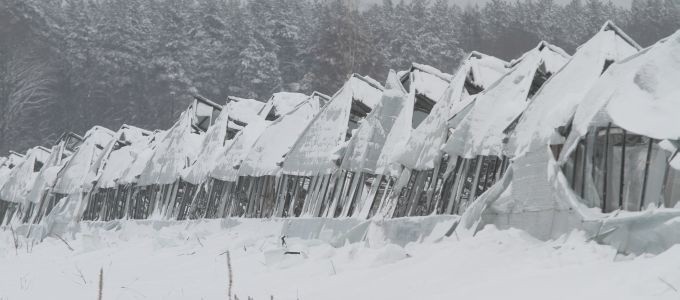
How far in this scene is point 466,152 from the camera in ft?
50.2

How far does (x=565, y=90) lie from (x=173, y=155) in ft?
68.0

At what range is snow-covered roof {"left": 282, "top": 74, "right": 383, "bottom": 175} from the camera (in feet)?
70.9

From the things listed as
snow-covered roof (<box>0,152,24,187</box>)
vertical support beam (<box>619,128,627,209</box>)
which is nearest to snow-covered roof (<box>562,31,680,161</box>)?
vertical support beam (<box>619,128,627,209</box>)

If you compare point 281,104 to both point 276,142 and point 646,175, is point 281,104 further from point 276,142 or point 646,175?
point 646,175

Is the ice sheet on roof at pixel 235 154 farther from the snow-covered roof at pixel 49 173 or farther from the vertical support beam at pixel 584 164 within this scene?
the snow-covered roof at pixel 49 173

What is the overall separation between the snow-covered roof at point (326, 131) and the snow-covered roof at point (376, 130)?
1.66 metres

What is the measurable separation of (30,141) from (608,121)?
231 feet

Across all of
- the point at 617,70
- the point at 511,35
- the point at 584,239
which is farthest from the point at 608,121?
the point at 511,35

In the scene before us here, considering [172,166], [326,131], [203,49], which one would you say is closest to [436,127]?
[326,131]

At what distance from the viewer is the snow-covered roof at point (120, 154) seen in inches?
1378

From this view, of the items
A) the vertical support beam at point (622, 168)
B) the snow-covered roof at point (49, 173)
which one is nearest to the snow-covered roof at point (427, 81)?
the vertical support beam at point (622, 168)

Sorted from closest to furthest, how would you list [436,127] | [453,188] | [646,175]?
[646,175] → [453,188] → [436,127]

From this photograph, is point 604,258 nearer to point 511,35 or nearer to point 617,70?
point 617,70

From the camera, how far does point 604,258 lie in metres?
9.29
